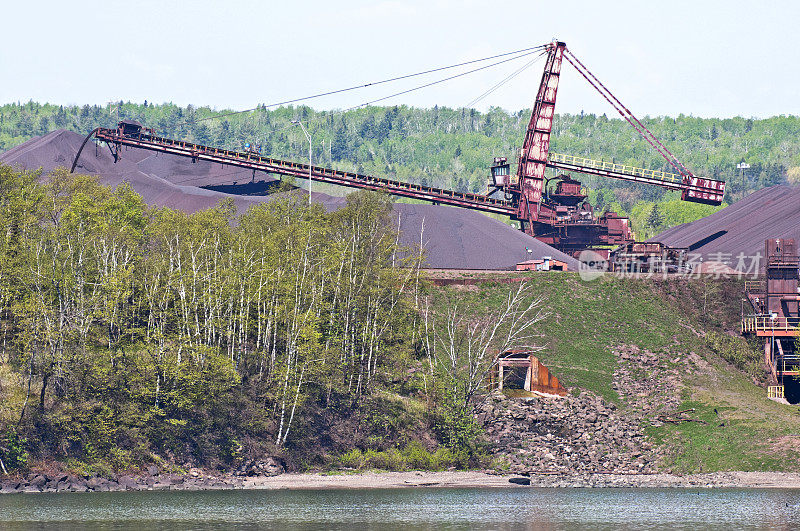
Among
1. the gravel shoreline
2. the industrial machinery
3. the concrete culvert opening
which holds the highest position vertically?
the industrial machinery

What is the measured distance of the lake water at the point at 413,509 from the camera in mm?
46750

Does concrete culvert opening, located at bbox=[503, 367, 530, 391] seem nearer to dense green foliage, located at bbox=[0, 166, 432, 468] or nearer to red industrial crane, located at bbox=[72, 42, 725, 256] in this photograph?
dense green foliage, located at bbox=[0, 166, 432, 468]

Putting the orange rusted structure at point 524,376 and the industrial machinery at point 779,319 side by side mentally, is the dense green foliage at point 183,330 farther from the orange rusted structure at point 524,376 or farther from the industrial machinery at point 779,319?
the industrial machinery at point 779,319

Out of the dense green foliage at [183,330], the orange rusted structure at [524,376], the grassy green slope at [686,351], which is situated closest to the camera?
the dense green foliage at [183,330]

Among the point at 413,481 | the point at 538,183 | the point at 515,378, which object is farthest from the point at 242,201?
the point at 413,481

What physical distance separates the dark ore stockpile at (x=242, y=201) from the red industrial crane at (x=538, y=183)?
9.52 ft

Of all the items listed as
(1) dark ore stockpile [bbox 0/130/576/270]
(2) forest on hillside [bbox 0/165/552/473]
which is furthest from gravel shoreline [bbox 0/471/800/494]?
(1) dark ore stockpile [bbox 0/130/576/270]

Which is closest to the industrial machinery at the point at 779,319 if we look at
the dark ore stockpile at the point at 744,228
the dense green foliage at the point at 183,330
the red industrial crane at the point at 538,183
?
the dark ore stockpile at the point at 744,228

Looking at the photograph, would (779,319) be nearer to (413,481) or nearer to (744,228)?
(413,481)

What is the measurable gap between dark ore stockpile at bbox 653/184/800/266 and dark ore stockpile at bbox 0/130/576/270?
65.9 ft

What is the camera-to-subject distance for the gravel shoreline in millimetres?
61844

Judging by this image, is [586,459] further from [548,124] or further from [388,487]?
[548,124]

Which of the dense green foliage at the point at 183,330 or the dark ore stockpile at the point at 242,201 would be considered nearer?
the dense green foliage at the point at 183,330

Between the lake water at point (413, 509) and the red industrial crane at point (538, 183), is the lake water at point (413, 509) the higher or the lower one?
the lower one
